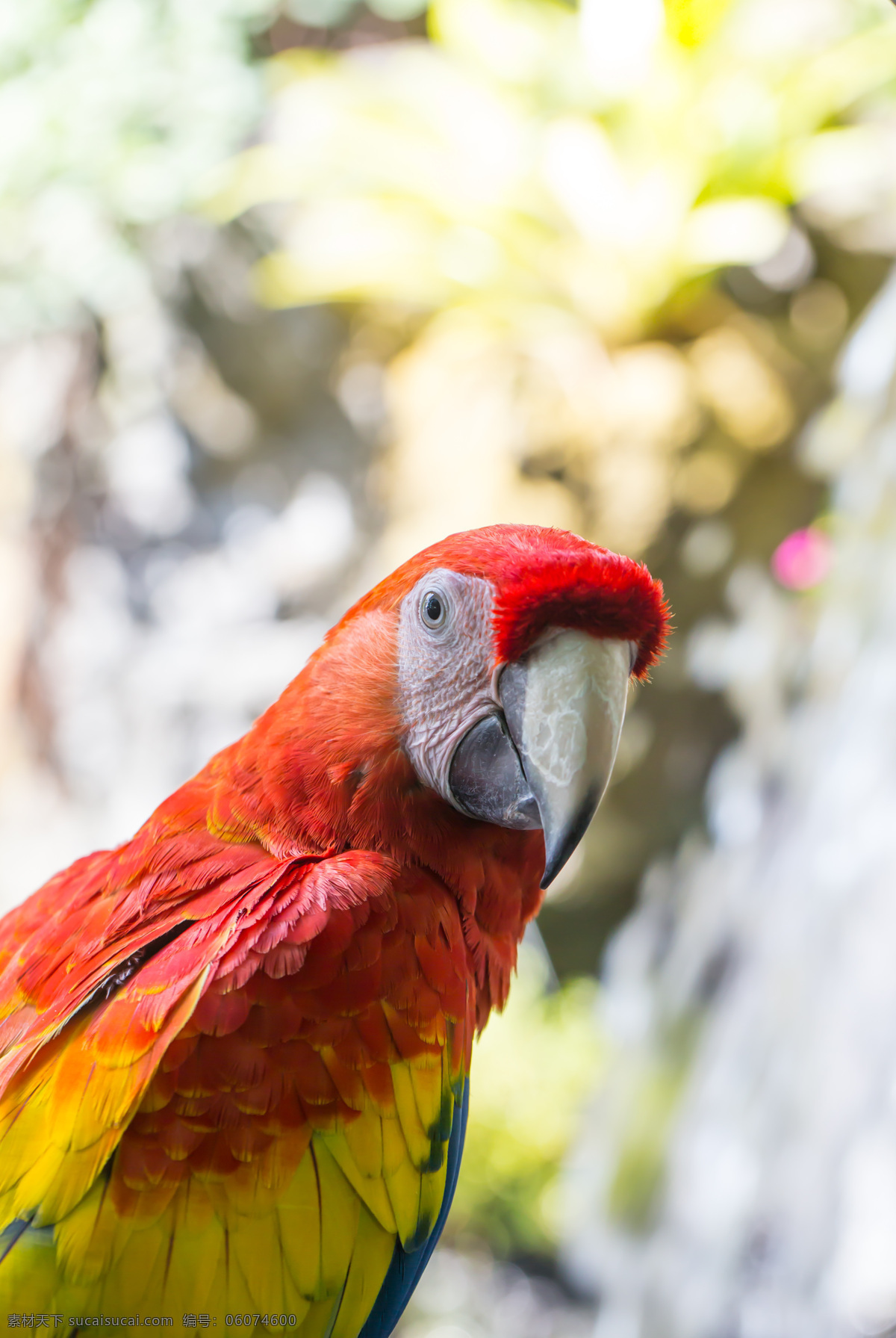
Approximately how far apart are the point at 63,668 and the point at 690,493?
1.59 meters

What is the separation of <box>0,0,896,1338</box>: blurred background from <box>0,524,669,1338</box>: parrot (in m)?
1.16

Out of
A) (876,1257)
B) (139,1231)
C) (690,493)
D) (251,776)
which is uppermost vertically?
(251,776)

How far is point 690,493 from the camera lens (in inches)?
80.3

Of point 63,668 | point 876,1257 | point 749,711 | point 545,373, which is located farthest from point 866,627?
point 63,668

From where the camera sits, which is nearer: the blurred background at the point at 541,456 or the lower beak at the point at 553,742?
the lower beak at the point at 553,742

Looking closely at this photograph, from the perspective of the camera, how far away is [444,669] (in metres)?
0.68

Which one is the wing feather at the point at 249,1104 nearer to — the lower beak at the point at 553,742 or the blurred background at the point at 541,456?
the lower beak at the point at 553,742

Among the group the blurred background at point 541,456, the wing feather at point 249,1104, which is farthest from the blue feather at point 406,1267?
the blurred background at point 541,456

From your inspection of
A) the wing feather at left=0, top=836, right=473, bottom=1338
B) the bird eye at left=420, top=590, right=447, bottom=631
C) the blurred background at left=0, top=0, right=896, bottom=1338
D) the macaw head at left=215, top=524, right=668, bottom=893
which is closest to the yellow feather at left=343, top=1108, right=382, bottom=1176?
the wing feather at left=0, top=836, right=473, bottom=1338

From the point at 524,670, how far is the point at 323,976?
25 cm

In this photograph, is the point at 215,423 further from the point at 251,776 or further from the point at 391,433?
the point at 251,776

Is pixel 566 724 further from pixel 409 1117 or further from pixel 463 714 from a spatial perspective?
pixel 409 1117

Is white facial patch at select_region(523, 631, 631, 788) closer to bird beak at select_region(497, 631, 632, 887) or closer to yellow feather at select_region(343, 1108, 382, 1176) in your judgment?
bird beak at select_region(497, 631, 632, 887)

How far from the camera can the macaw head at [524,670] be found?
62 cm
